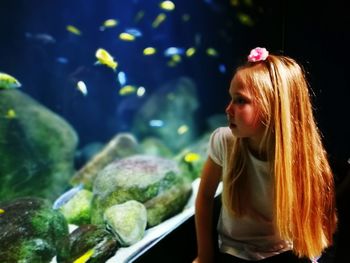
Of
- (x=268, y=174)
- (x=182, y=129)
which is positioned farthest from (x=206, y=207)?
(x=182, y=129)

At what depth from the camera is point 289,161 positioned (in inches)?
67.5

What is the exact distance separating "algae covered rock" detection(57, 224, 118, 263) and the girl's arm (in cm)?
79

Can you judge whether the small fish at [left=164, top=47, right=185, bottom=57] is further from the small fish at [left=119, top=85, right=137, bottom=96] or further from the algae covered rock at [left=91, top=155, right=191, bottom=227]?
the algae covered rock at [left=91, top=155, right=191, bottom=227]

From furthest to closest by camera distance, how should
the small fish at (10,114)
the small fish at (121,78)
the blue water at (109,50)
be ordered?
the small fish at (121,78) → the blue water at (109,50) → the small fish at (10,114)

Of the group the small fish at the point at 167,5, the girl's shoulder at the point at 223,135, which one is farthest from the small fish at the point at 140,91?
the girl's shoulder at the point at 223,135

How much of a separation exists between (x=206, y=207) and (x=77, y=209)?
1642 mm

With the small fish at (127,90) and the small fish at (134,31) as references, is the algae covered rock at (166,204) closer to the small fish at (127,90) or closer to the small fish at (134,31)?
the small fish at (127,90)

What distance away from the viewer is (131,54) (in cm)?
507

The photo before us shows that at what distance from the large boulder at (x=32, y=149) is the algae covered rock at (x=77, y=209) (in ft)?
1.70

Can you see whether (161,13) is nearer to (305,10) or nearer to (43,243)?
(305,10)

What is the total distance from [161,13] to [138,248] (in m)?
3.80

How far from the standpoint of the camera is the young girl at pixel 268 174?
170 centimetres

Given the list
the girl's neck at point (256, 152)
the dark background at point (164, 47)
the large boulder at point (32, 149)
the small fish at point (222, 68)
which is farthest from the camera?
the small fish at point (222, 68)

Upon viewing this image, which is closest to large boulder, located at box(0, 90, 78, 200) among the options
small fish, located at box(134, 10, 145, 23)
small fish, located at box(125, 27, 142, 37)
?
small fish, located at box(125, 27, 142, 37)
